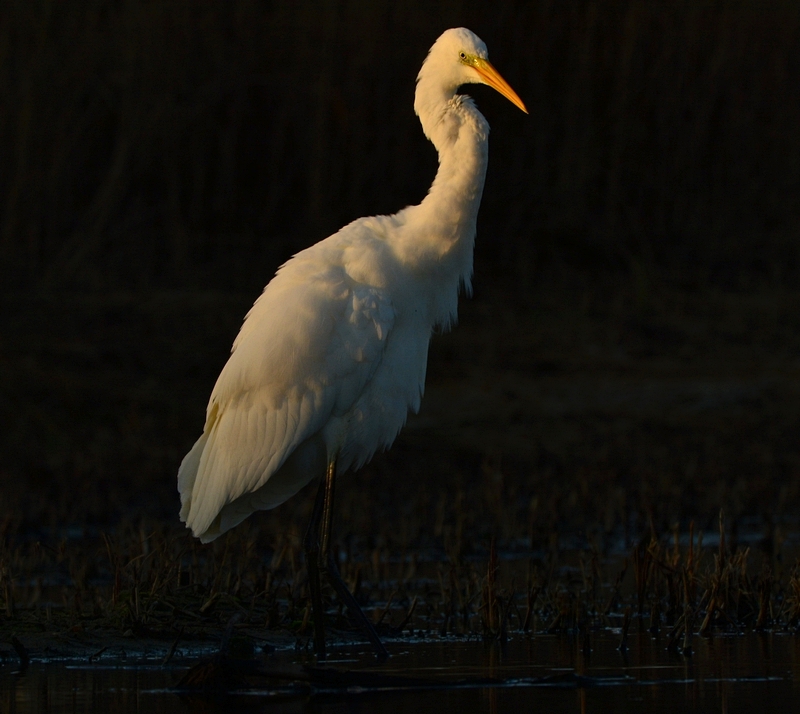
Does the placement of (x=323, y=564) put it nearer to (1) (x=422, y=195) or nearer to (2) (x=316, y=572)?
(2) (x=316, y=572)

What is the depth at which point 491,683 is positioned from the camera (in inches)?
171

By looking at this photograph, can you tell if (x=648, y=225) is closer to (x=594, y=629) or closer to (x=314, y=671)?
(x=594, y=629)

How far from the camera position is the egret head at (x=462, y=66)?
5738mm

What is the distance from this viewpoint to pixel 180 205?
1371 cm

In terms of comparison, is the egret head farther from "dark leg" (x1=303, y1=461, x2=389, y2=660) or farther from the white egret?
"dark leg" (x1=303, y1=461, x2=389, y2=660)

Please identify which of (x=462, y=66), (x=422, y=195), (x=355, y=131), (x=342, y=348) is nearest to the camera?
(x=342, y=348)

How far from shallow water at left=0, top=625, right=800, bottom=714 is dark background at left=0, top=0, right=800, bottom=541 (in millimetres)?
4525

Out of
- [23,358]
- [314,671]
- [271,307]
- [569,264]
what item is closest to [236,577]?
[271,307]

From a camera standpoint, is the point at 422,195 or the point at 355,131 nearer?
the point at 422,195

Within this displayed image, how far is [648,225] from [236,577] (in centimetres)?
883

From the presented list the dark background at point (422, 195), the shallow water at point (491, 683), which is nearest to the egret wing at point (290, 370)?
the shallow water at point (491, 683)

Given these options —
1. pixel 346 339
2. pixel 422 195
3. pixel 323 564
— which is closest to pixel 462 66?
pixel 346 339

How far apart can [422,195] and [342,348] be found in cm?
802

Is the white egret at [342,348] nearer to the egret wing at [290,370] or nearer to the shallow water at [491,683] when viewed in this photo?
the egret wing at [290,370]
